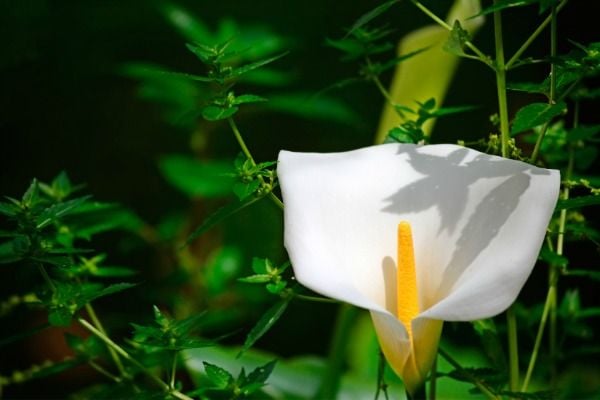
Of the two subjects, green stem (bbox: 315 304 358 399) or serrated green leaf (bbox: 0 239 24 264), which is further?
green stem (bbox: 315 304 358 399)

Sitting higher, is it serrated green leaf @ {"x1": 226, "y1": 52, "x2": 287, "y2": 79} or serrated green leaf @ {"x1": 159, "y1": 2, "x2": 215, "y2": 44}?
serrated green leaf @ {"x1": 159, "y1": 2, "x2": 215, "y2": 44}

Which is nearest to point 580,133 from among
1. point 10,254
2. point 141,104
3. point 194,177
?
point 10,254

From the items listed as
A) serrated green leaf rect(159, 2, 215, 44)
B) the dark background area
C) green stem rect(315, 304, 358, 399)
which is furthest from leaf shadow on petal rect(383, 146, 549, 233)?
the dark background area

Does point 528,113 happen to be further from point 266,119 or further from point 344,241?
point 266,119

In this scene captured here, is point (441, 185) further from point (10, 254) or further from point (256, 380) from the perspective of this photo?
point (10, 254)

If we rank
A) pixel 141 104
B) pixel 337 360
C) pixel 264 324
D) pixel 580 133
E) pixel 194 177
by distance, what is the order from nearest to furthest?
pixel 264 324 → pixel 580 133 → pixel 337 360 → pixel 194 177 → pixel 141 104

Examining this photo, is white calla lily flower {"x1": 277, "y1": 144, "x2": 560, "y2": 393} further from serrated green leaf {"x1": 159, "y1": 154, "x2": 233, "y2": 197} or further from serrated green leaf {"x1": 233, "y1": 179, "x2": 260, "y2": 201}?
serrated green leaf {"x1": 159, "y1": 154, "x2": 233, "y2": 197}
